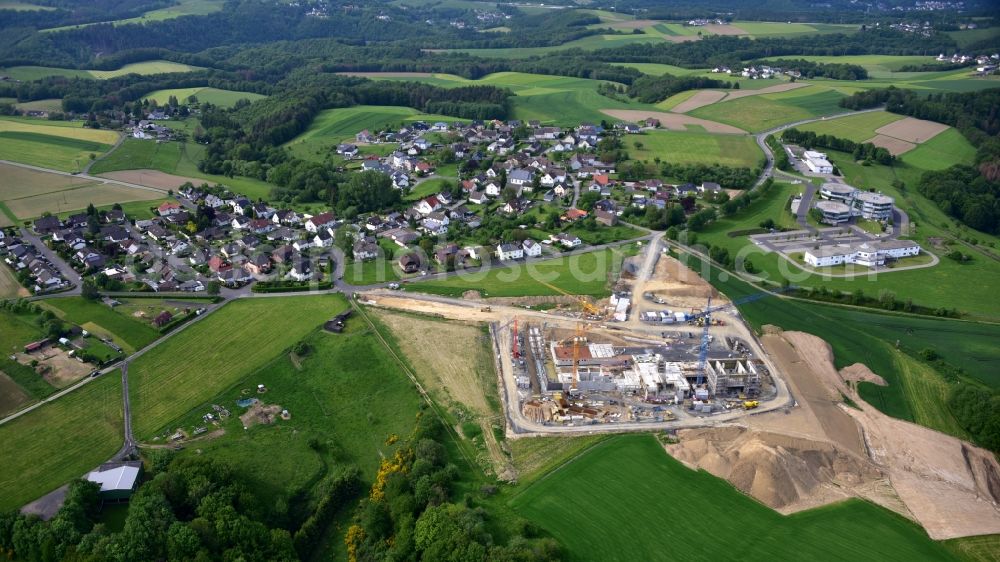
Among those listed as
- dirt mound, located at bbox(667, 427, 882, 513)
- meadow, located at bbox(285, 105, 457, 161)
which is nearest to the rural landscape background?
dirt mound, located at bbox(667, 427, 882, 513)

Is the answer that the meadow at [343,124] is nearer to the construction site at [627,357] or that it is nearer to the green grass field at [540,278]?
the green grass field at [540,278]

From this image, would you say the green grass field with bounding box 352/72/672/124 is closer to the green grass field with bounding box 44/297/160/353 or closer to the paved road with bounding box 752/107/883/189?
the paved road with bounding box 752/107/883/189

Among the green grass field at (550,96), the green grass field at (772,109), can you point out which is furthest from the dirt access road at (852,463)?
the green grass field at (550,96)

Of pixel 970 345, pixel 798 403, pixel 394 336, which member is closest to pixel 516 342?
pixel 394 336

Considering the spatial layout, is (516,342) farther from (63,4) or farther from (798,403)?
(63,4)

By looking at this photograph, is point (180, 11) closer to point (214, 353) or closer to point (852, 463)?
point (214, 353)

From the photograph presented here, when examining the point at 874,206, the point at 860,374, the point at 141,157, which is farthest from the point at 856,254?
the point at 141,157
